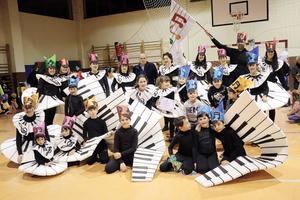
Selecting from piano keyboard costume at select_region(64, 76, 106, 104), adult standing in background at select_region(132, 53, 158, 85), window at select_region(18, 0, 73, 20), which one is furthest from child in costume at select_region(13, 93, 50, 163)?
window at select_region(18, 0, 73, 20)

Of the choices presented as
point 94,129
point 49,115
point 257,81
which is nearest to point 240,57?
point 257,81

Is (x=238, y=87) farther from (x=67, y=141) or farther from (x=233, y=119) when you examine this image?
(x=67, y=141)

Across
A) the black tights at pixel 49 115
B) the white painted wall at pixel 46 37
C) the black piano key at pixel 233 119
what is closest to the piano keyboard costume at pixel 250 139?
the black piano key at pixel 233 119

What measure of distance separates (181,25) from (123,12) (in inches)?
259

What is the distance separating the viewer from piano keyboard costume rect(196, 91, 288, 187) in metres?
3.16

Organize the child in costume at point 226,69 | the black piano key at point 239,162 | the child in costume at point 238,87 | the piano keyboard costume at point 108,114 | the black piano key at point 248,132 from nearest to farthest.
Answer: the black piano key at point 239,162, the black piano key at point 248,132, the child in costume at point 238,87, the piano keyboard costume at point 108,114, the child in costume at point 226,69

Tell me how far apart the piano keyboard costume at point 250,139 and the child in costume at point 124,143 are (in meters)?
0.93

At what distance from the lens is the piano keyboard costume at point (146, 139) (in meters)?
3.60

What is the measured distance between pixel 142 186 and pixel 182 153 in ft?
2.16

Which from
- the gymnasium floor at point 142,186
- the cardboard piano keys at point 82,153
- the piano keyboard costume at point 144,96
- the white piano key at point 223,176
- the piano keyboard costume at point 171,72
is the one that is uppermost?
the piano keyboard costume at point 171,72

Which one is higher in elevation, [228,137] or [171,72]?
[171,72]

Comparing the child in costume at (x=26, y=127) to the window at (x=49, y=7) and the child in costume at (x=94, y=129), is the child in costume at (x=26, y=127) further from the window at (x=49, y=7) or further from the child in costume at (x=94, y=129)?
the window at (x=49, y=7)

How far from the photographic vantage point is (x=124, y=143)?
3850 mm

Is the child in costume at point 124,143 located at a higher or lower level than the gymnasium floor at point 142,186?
higher
